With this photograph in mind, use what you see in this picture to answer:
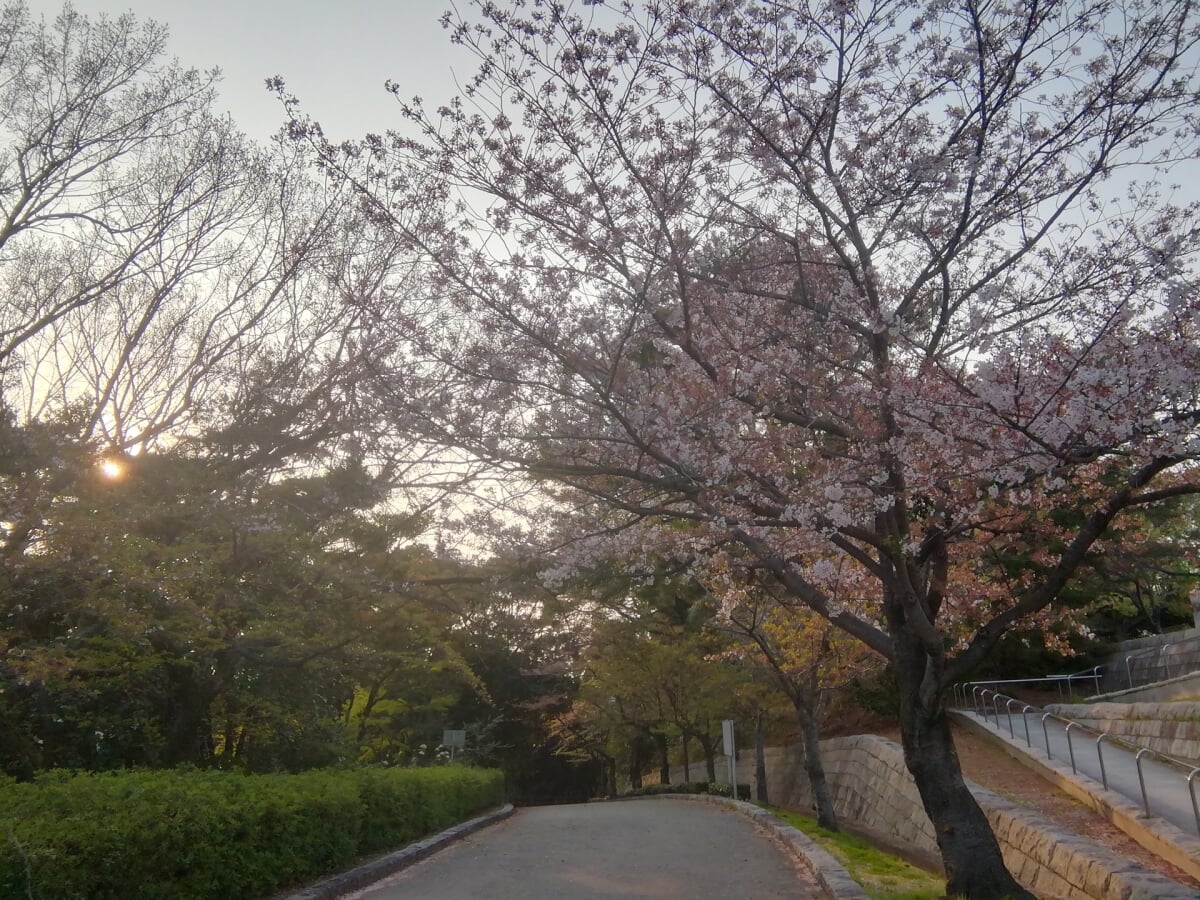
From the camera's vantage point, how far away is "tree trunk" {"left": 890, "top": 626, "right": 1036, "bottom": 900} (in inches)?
272

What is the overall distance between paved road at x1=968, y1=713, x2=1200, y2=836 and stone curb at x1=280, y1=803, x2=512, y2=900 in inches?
301

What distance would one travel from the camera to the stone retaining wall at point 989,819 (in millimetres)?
6461

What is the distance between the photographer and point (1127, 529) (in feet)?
32.2

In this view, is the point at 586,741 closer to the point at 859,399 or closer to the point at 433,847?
the point at 433,847

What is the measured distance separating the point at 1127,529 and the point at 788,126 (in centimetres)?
609

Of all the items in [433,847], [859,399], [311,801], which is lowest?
[433,847]

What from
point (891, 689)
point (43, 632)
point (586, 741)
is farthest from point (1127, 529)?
point (586, 741)

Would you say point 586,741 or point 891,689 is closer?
point 891,689

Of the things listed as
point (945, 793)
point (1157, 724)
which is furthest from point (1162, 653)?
point (945, 793)

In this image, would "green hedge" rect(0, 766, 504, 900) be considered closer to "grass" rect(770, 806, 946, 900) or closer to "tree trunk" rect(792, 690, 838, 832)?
"grass" rect(770, 806, 946, 900)

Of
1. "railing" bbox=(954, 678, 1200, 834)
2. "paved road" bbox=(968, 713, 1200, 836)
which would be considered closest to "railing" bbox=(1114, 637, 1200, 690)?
"railing" bbox=(954, 678, 1200, 834)

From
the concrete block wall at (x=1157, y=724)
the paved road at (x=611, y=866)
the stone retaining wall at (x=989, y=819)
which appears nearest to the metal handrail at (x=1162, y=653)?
Answer: the concrete block wall at (x=1157, y=724)

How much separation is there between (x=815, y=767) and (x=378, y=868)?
8659 mm

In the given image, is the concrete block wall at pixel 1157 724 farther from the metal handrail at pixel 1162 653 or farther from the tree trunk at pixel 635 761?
the tree trunk at pixel 635 761
